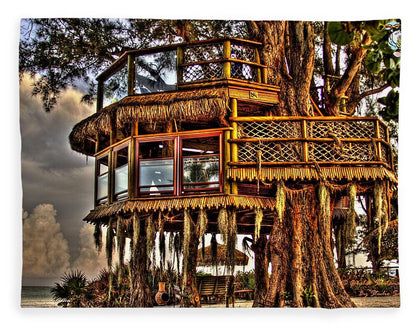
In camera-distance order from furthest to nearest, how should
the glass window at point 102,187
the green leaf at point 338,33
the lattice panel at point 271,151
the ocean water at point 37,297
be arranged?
the glass window at point 102,187 → the lattice panel at point 271,151 → the ocean water at point 37,297 → the green leaf at point 338,33

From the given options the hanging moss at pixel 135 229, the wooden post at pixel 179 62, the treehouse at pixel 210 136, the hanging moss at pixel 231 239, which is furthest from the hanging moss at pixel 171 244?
the wooden post at pixel 179 62

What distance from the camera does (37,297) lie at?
23.8ft

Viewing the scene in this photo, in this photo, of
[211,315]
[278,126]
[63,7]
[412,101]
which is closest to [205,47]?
[278,126]

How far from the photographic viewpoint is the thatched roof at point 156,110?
26.2 feet

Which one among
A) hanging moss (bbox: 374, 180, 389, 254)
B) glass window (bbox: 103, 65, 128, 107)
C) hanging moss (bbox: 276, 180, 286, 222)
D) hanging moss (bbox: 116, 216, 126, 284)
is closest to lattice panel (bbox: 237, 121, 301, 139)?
hanging moss (bbox: 276, 180, 286, 222)

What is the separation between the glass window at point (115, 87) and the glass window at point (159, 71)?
350 mm

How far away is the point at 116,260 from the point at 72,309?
1.05 m

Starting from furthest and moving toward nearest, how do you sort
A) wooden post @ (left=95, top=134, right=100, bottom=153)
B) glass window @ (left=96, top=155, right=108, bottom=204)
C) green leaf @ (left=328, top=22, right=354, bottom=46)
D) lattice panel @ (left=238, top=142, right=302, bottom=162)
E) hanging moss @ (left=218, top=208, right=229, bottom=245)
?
1. wooden post @ (left=95, top=134, right=100, bottom=153)
2. glass window @ (left=96, top=155, right=108, bottom=204)
3. lattice panel @ (left=238, top=142, right=302, bottom=162)
4. hanging moss @ (left=218, top=208, right=229, bottom=245)
5. green leaf @ (left=328, top=22, right=354, bottom=46)

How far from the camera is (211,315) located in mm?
7250

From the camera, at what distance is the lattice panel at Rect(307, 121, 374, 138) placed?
8.07 meters

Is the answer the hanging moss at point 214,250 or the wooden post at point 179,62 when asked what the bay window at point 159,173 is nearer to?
the wooden post at point 179,62

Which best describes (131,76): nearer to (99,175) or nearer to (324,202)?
(99,175)

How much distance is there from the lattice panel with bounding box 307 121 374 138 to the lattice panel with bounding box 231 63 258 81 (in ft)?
4.05

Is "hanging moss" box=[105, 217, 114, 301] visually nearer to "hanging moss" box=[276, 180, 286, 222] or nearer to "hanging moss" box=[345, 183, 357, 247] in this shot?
"hanging moss" box=[276, 180, 286, 222]
